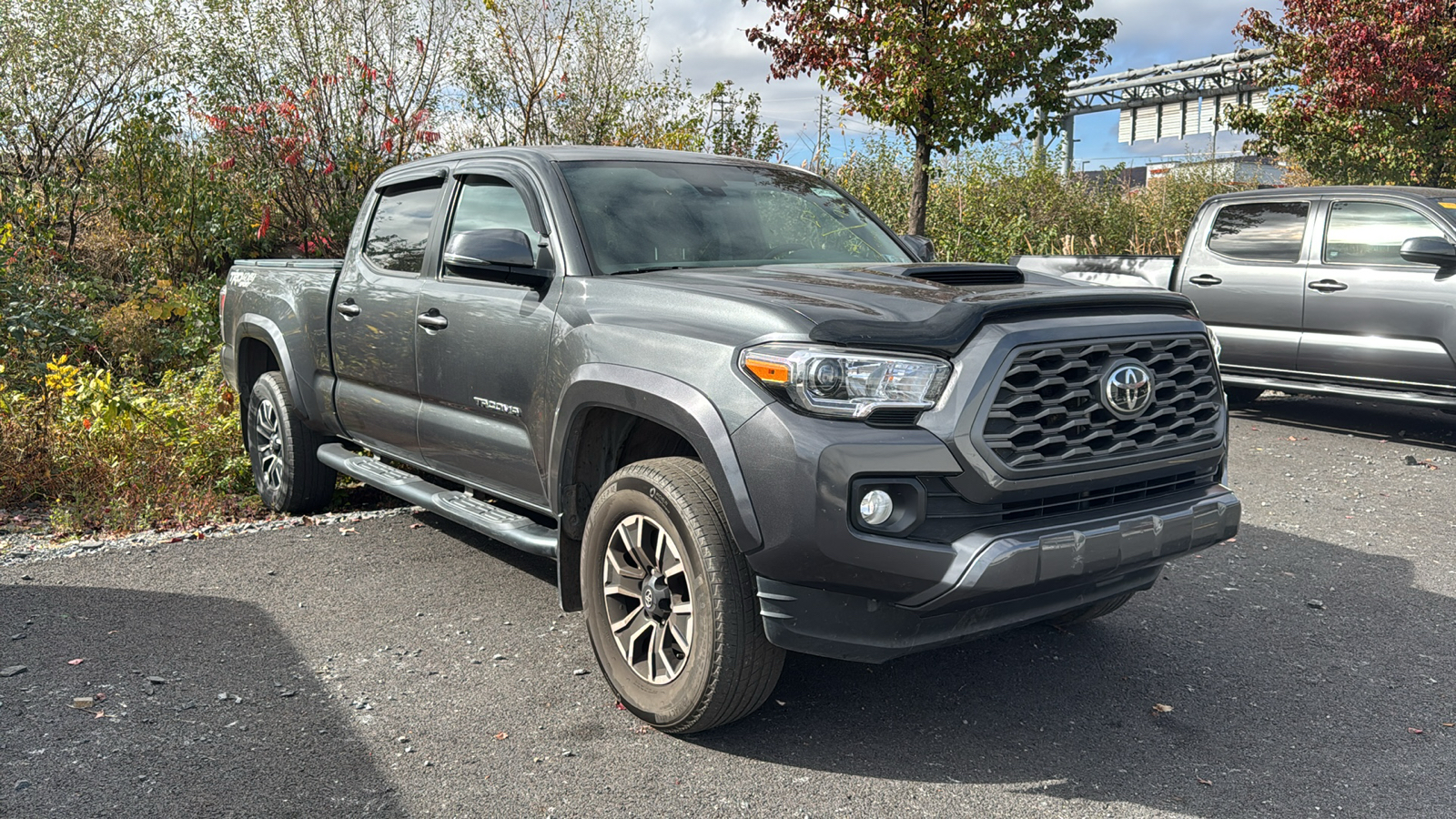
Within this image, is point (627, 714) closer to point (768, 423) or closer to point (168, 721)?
point (768, 423)

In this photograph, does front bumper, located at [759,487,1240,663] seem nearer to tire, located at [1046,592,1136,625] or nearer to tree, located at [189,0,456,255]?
tire, located at [1046,592,1136,625]

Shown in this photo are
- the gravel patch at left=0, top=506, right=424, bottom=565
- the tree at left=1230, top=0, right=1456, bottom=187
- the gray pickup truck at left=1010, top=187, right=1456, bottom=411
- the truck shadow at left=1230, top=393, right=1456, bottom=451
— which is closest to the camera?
the gravel patch at left=0, top=506, right=424, bottom=565

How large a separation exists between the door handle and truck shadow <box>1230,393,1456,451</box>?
23.2ft

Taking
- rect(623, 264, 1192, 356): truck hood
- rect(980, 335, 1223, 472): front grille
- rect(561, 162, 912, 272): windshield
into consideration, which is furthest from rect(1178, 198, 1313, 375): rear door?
rect(980, 335, 1223, 472): front grille

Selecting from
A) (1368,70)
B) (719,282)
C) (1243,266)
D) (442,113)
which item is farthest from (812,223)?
(1368,70)

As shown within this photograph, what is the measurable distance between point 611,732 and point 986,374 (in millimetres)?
1650

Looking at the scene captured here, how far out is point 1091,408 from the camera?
3.21m

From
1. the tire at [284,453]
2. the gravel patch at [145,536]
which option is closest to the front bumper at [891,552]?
the tire at [284,453]

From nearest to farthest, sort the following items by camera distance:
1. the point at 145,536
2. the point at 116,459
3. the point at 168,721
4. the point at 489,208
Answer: the point at 168,721
the point at 489,208
the point at 145,536
the point at 116,459

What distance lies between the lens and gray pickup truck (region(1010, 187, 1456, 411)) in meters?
7.89

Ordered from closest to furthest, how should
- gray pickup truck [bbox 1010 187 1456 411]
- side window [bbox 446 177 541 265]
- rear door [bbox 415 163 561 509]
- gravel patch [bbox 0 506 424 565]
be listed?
rear door [bbox 415 163 561 509] < side window [bbox 446 177 541 265] < gravel patch [bbox 0 506 424 565] < gray pickup truck [bbox 1010 187 1456 411]

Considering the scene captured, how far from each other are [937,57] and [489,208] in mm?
6790

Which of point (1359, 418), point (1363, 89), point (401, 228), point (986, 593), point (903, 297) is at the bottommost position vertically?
point (1359, 418)

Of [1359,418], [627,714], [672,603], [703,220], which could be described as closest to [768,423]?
[672,603]
